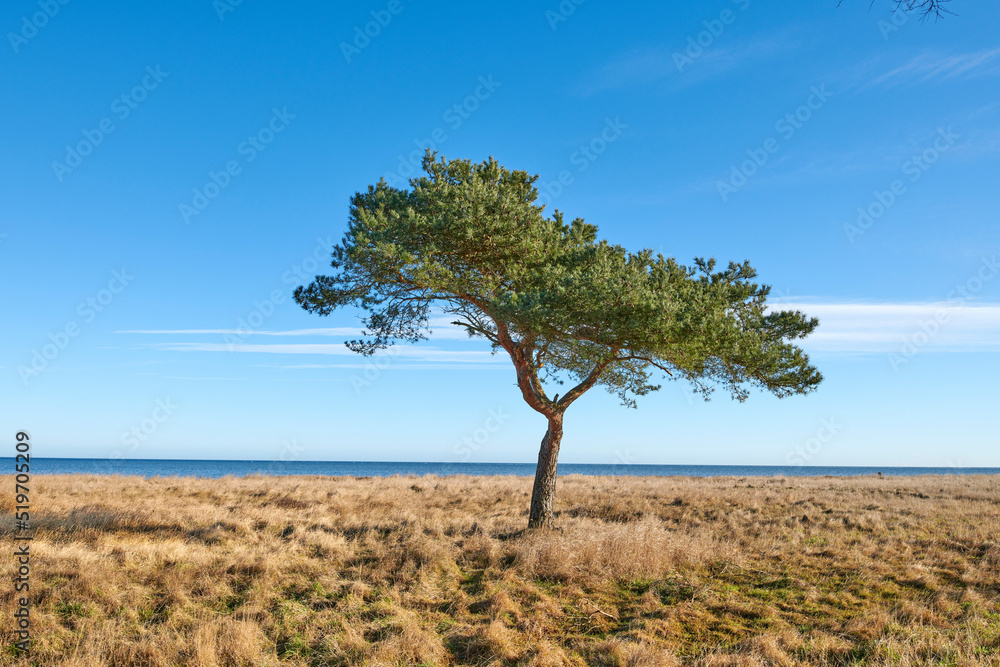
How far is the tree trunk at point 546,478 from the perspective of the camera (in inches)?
543

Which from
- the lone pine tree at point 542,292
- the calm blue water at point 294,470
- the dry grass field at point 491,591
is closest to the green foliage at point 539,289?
the lone pine tree at point 542,292

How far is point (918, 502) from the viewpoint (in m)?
20.7

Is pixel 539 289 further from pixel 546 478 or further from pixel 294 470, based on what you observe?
pixel 294 470

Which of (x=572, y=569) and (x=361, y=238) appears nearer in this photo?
(x=572, y=569)

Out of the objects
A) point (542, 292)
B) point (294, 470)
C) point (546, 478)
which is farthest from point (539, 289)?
point (294, 470)

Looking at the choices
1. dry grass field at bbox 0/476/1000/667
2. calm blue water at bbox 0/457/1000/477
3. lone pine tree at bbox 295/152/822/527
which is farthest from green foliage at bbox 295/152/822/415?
calm blue water at bbox 0/457/1000/477

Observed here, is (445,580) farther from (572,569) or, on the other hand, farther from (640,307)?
(640,307)

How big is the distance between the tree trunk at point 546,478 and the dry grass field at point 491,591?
0.80 meters

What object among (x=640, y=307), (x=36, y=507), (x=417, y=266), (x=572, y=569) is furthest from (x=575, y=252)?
(x=36, y=507)

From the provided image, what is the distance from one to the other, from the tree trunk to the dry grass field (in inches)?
31.5

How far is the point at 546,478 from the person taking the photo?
1405cm

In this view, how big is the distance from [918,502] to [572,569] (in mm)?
18545

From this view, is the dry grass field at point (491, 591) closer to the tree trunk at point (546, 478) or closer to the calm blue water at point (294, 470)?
the tree trunk at point (546, 478)

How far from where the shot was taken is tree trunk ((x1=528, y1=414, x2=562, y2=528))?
13797 millimetres
